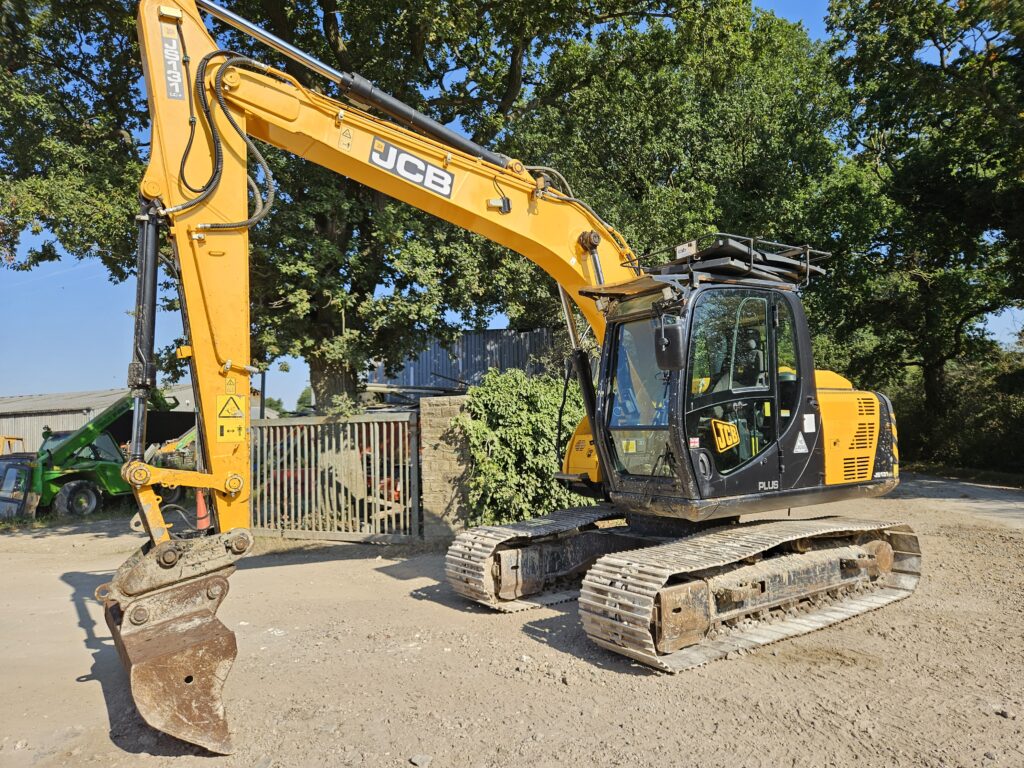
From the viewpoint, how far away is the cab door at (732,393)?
5.25 meters

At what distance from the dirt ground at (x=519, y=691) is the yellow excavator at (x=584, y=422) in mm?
313

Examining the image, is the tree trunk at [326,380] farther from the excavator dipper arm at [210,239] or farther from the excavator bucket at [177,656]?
the excavator bucket at [177,656]

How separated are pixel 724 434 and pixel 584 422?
1793 millimetres

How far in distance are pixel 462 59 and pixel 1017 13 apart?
8660mm

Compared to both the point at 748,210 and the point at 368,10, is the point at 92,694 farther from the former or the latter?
the point at 748,210

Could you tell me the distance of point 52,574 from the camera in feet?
28.3

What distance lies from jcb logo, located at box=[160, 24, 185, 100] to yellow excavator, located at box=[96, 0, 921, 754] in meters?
0.01

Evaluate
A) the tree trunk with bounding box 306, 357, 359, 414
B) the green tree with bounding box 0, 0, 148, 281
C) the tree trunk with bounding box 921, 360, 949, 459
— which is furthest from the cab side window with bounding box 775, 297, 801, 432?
the tree trunk with bounding box 921, 360, 949, 459

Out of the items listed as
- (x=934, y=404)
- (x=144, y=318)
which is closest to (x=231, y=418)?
(x=144, y=318)

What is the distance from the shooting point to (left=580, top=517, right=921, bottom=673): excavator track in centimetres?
469

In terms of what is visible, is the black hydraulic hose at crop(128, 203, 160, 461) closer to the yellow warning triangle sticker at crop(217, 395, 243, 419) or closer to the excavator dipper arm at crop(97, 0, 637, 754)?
the excavator dipper arm at crop(97, 0, 637, 754)

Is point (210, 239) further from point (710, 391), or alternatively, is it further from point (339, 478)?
point (339, 478)

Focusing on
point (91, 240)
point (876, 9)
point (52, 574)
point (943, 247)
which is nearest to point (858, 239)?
point (943, 247)

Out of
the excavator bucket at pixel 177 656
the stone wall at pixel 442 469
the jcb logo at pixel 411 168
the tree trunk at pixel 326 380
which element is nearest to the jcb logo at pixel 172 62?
the jcb logo at pixel 411 168
